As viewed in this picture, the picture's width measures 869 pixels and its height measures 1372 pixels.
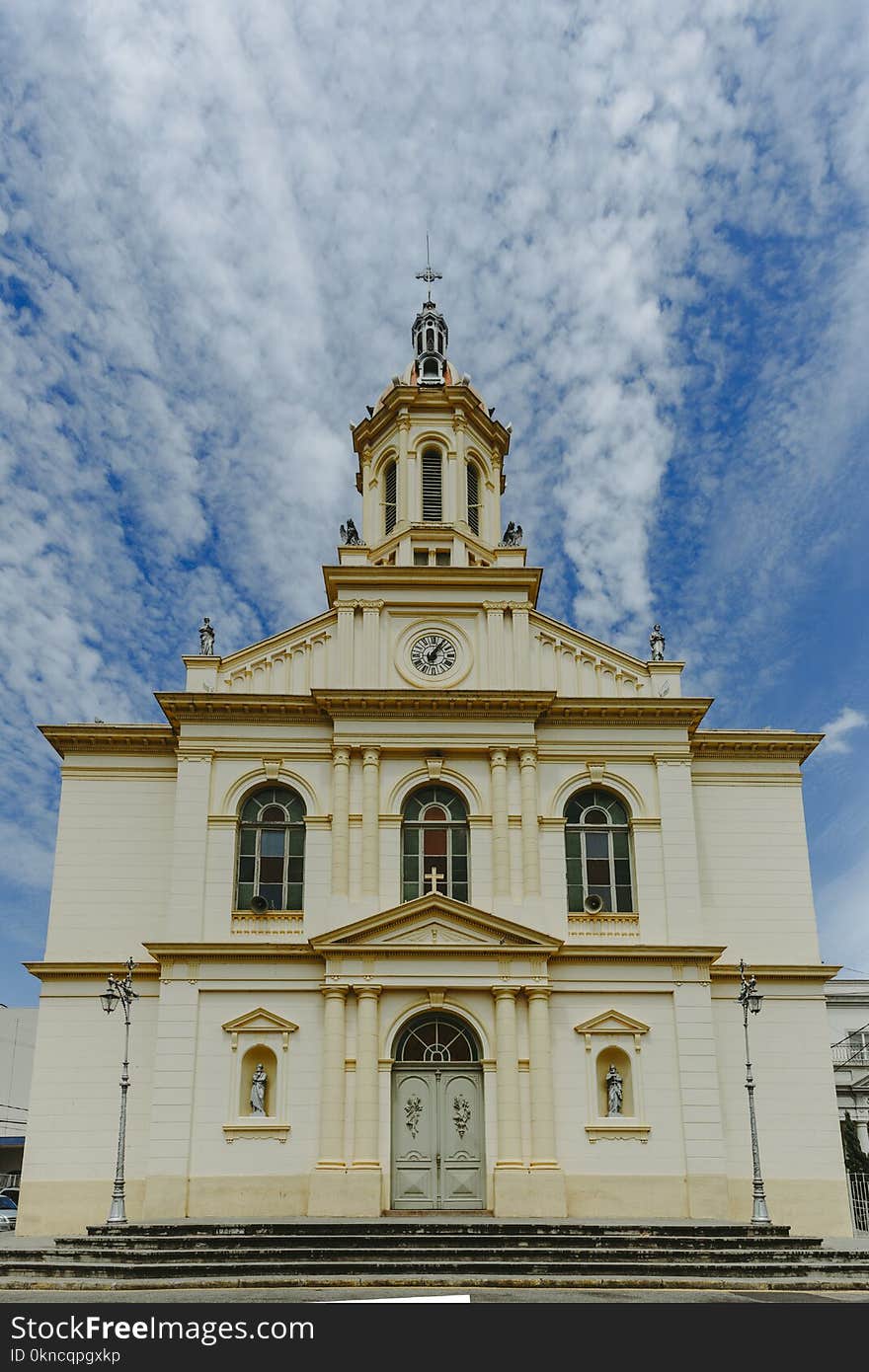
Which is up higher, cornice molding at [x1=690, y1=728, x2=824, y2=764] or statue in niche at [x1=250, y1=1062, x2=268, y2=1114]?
cornice molding at [x1=690, y1=728, x2=824, y2=764]

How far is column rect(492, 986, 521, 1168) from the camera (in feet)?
73.1

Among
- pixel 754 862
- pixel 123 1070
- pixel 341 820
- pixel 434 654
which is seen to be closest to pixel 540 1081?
pixel 341 820

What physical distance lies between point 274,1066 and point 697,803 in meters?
10.6

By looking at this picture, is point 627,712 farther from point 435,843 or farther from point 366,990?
point 366,990

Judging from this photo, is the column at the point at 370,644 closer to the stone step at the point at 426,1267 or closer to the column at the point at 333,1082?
the column at the point at 333,1082

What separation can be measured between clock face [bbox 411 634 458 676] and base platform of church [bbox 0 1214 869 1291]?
11220 mm

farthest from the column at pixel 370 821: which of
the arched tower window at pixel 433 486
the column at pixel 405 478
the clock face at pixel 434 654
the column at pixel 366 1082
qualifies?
the arched tower window at pixel 433 486

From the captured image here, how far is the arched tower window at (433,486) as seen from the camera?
2927cm

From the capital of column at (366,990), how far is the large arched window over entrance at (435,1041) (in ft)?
3.30

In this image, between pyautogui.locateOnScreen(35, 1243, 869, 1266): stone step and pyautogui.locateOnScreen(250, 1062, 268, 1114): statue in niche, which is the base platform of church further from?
pyautogui.locateOnScreen(250, 1062, 268, 1114): statue in niche

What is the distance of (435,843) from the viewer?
24984 millimetres

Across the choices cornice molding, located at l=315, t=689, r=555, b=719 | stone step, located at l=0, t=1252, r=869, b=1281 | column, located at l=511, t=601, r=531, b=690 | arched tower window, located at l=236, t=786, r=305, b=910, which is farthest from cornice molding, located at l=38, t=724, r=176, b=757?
stone step, located at l=0, t=1252, r=869, b=1281

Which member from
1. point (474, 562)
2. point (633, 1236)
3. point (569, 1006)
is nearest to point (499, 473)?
point (474, 562)

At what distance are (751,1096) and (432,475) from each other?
53.1 feet
